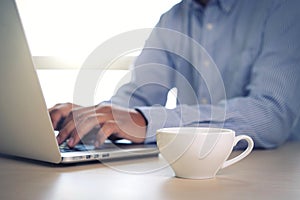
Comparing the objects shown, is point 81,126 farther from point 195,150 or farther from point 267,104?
point 267,104

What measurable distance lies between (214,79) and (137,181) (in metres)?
1.04

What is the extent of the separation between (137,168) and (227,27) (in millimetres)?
1007

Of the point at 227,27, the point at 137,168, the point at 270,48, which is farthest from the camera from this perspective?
the point at 227,27

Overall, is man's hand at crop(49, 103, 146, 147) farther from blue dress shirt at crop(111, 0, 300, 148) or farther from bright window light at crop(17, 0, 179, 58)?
bright window light at crop(17, 0, 179, 58)

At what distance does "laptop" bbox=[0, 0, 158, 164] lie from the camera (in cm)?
61

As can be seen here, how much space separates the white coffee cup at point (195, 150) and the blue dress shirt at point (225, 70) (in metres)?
0.36

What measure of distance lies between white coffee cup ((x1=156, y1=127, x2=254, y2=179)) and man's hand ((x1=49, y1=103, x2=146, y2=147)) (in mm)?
249

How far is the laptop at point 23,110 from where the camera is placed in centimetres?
61

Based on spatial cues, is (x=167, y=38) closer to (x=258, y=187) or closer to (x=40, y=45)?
(x=40, y=45)

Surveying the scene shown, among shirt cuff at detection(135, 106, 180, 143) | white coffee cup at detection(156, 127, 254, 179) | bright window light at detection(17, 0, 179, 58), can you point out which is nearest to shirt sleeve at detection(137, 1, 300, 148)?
shirt cuff at detection(135, 106, 180, 143)

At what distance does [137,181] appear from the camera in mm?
576

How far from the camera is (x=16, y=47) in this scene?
62 centimetres

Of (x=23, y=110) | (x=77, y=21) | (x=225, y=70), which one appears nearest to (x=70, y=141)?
(x=23, y=110)

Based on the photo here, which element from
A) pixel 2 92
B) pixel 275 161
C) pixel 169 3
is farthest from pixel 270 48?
pixel 169 3
